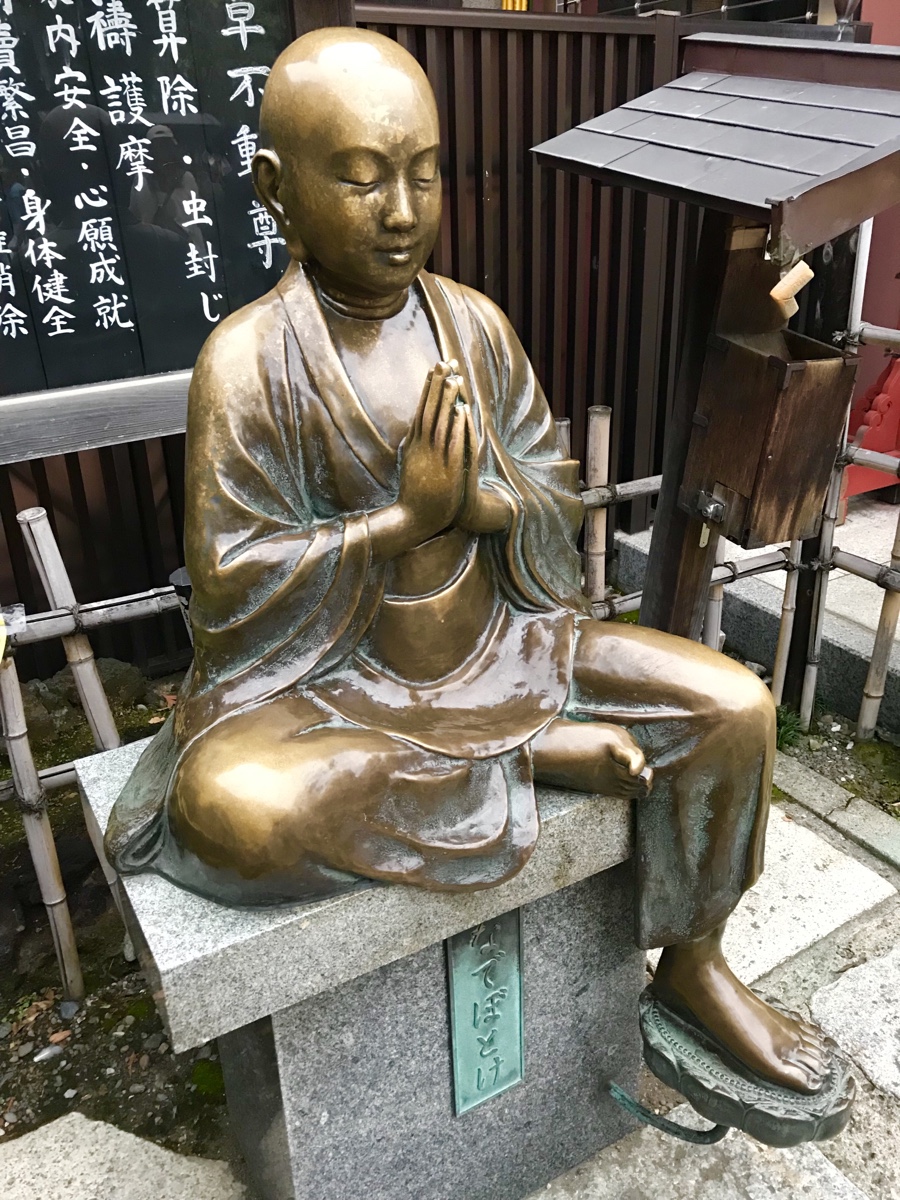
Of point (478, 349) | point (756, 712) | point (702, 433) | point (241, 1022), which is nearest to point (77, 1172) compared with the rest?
point (241, 1022)

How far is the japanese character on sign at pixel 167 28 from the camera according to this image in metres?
2.98

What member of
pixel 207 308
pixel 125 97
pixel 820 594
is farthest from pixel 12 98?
pixel 820 594

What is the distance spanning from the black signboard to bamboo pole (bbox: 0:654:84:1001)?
1.11 m

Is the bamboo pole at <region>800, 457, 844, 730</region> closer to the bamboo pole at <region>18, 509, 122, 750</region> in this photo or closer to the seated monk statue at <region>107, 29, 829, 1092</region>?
the seated monk statue at <region>107, 29, 829, 1092</region>

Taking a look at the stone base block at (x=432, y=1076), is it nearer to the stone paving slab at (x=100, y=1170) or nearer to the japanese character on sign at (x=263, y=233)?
the stone paving slab at (x=100, y=1170)

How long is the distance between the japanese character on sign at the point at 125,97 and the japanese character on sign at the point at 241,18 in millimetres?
318

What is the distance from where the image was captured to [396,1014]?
2.07 meters

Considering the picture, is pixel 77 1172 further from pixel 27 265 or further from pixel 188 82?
pixel 188 82

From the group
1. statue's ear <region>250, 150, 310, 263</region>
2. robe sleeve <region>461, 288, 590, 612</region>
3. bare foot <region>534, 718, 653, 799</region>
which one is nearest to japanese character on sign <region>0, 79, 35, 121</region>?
statue's ear <region>250, 150, 310, 263</region>

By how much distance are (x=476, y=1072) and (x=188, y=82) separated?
9.59 feet

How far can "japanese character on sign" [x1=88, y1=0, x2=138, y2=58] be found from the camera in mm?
2939

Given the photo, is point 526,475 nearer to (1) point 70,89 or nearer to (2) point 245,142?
(2) point 245,142

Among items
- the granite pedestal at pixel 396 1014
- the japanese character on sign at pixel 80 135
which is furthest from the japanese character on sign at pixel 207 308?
the granite pedestal at pixel 396 1014

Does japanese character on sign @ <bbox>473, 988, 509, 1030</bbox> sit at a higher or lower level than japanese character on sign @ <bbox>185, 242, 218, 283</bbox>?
lower
